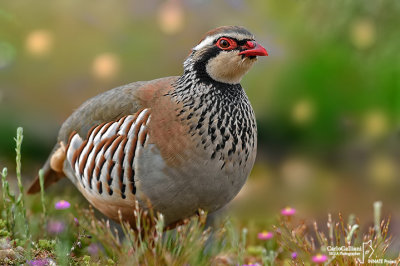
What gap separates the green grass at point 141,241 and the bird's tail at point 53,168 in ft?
1.21

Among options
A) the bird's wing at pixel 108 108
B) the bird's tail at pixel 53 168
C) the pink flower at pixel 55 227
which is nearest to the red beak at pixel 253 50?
the bird's wing at pixel 108 108

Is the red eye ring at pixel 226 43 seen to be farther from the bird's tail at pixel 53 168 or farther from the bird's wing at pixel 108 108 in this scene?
the bird's tail at pixel 53 168

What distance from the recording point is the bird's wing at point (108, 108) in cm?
368

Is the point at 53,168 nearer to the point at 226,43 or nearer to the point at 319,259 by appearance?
the point at 226,43

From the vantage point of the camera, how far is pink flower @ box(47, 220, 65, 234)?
3956 millimetres

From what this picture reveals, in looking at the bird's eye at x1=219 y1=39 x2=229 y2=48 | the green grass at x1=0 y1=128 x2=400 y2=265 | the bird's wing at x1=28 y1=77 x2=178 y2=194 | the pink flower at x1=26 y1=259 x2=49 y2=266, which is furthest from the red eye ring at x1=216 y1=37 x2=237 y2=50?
the pink flower at x1=26 y1=259 x2=49 y2=266

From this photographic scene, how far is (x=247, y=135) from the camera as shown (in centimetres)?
358

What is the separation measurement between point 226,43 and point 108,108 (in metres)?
0.88

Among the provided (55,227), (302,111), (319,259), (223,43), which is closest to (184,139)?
(223,43)

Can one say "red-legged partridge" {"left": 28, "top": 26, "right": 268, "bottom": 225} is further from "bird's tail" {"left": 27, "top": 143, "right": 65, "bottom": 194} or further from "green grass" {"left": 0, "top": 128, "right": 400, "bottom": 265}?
"bird's tail" {"left": 27, "top": 143, "right": 65, "bottom": 194}

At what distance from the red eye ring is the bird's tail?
1.39m

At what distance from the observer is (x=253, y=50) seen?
3.34 m

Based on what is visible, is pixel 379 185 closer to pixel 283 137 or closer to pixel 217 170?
pixel 283 137

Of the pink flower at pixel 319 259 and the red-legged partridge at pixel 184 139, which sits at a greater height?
the red-legged partridge at pixel 184 139
